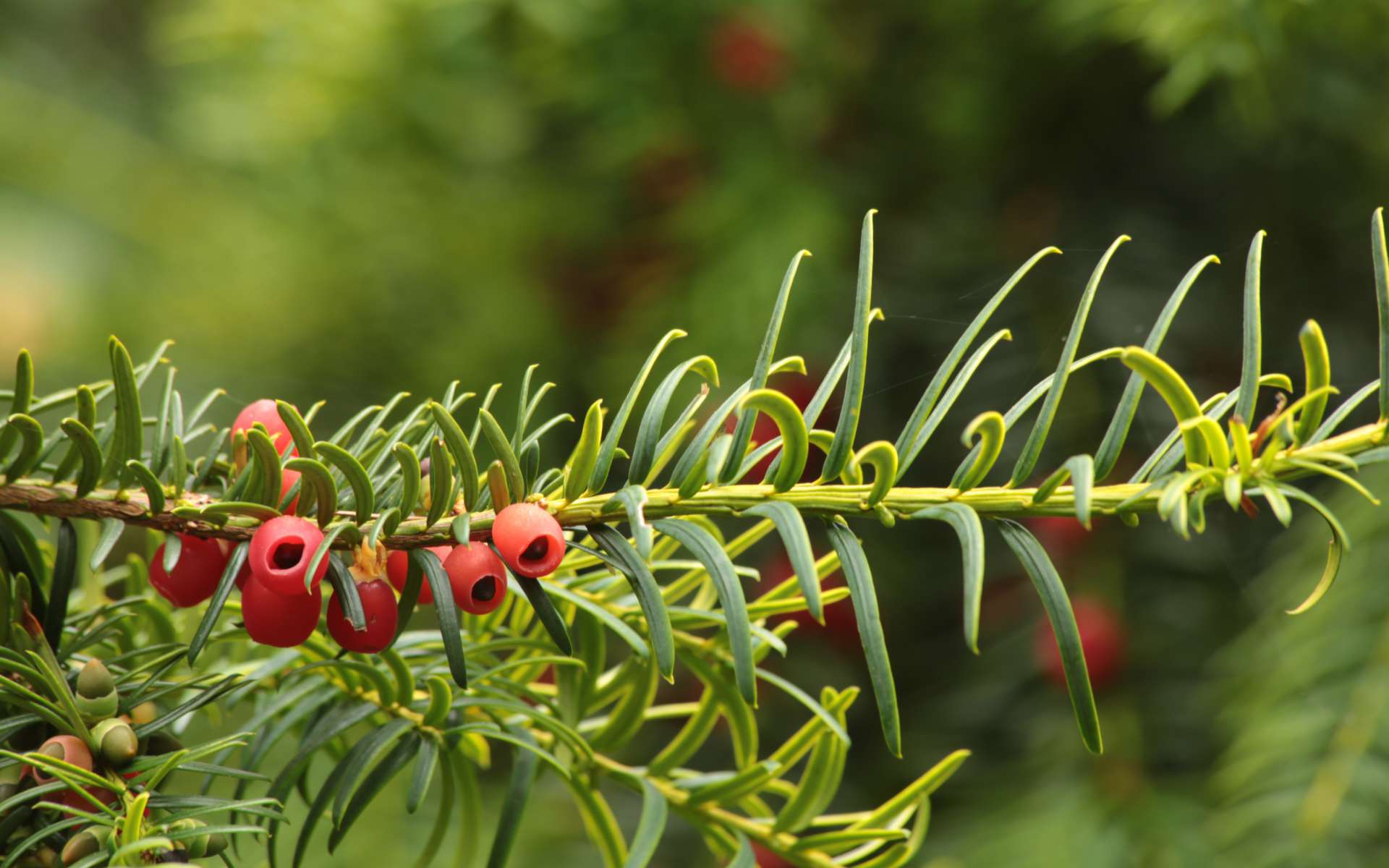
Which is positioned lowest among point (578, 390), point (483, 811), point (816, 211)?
point (483, 811)

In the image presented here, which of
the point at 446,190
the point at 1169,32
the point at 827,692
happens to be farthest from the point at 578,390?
→ the point at 827,692

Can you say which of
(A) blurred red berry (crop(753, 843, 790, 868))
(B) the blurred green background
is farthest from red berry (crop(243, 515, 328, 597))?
(A) blurred red berry (crop(753, 843, 790, 868))

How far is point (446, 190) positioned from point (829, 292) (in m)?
0.36

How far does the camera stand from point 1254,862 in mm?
515

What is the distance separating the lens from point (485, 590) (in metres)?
0.21

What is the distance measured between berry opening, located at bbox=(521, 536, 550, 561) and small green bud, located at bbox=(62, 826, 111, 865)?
3.4 inches

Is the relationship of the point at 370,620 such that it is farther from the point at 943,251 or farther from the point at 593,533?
the point at 943,251

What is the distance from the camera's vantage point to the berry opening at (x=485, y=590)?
0.69 feet

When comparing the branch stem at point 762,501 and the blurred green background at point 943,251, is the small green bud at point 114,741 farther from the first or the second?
the blurred green background at point 943,251

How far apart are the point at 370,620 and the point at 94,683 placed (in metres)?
→ 0.06

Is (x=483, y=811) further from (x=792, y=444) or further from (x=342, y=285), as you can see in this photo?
(x=792, y=444)

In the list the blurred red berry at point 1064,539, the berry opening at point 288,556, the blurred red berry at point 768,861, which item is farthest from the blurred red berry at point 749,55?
the berry opening at point 288,556

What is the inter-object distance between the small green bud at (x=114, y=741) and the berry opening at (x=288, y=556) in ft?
0.15

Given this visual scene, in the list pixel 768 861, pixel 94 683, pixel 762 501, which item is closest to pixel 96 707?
pixel 94 683
